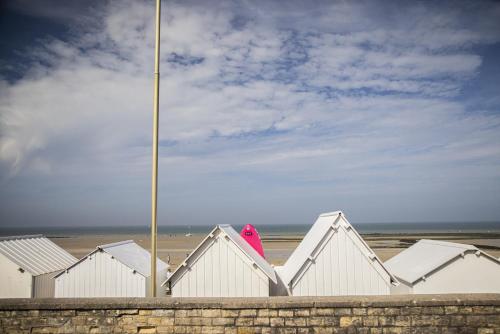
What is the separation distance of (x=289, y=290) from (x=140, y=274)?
5.60 m

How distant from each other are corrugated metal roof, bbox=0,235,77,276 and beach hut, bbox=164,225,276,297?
657cm

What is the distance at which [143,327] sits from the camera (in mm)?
6730

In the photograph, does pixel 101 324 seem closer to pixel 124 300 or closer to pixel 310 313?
pixel 124 300

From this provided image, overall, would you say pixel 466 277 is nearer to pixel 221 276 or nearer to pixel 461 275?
pixel 461 275

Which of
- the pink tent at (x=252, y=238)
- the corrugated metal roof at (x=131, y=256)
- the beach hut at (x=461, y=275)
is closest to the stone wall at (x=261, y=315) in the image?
the beach hut at (x=461, y=275)

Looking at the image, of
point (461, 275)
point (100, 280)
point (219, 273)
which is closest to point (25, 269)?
point (100, 280)

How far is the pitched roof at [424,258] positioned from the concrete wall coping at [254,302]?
567 cm

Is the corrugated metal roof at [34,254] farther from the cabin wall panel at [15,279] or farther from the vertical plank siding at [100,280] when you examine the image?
the vertical plank siding at [100,280]

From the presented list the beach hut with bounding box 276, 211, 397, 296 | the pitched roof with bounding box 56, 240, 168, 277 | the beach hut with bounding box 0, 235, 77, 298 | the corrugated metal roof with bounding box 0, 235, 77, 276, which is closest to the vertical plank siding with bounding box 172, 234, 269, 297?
the beach hut with bounding box 276, 211, 397, 296

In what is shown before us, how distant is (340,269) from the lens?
1152cm

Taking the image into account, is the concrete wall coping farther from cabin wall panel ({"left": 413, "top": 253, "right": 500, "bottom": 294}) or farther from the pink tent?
the pink tent

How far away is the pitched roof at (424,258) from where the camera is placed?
12.0 metres

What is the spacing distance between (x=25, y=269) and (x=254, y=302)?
1103 centimetres

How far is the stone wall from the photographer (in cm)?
658
